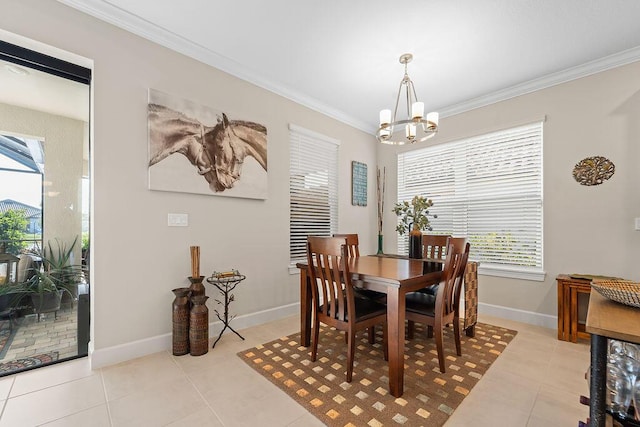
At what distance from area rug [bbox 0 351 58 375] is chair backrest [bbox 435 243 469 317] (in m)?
3.03

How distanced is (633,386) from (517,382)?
121cm

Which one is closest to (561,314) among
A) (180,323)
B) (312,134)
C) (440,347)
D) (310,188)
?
(440,347)

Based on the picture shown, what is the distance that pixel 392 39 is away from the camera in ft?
8.30

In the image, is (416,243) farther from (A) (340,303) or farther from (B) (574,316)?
(B) (574,316)

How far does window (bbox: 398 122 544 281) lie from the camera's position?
3279 mm

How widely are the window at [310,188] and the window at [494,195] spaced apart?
1.43 meters

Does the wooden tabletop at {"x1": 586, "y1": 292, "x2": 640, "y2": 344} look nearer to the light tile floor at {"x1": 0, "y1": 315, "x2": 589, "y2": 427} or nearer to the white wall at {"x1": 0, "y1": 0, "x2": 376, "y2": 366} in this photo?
the light tile floor at {"x1": 0, "y1": 315, "x2": 589, "y2": 427}

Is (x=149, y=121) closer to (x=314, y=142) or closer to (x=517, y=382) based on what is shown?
(x=314, y=142)

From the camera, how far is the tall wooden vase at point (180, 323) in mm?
2373

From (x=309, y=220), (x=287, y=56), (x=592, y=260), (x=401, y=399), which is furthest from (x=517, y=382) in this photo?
(x=287, y=56)

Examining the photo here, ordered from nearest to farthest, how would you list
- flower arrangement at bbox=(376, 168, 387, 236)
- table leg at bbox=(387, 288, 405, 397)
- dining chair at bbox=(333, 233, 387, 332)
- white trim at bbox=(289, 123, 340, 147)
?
table leg at bbox=(387, 288, 405, 397) → dining chair at bbox=(333, 233, 387, 332) → white trim at bbox=(289, 123, 340, 147) → flower arrangement at bbox=(376, 168, 387, 236)

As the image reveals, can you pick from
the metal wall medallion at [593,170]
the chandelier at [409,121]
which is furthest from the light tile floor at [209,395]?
the chandelier at [409,121]

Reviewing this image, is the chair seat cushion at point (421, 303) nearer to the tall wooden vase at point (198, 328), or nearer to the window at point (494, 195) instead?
the window at point (494, 195)

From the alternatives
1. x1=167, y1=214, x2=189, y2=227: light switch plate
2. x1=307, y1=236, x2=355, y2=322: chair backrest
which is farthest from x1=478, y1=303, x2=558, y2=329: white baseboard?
x1=167, y1=214, x2=189, y2=227: light switch plate
